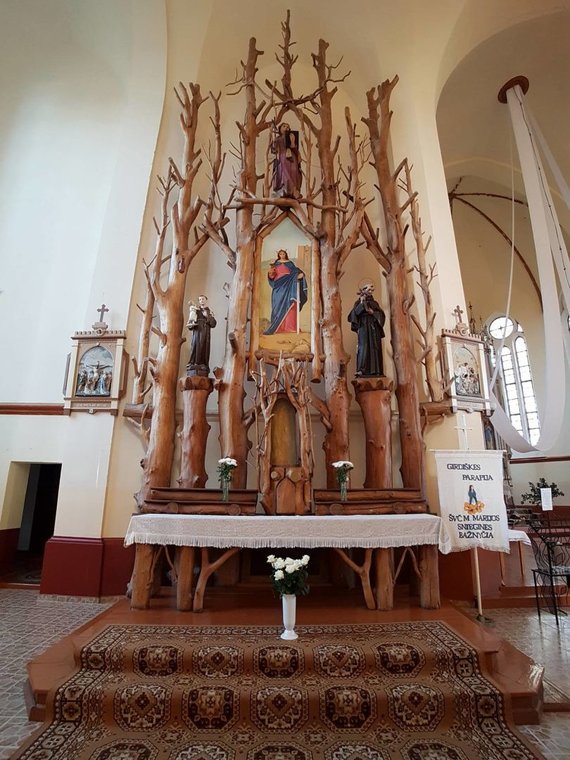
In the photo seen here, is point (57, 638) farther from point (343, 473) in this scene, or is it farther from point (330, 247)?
point (330, 247)

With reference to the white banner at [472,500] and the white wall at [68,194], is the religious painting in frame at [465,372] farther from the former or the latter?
the white wall at [68,194]

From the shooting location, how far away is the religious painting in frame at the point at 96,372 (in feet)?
21.9

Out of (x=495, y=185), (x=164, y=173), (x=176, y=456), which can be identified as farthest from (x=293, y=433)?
(x=495, y=185)

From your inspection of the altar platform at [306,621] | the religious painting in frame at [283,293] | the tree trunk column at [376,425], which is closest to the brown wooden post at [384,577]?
the altar platform at [306,621]

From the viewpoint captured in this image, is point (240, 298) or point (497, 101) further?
point (497, 101)

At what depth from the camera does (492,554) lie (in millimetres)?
6180

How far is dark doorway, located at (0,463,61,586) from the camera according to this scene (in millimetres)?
9055

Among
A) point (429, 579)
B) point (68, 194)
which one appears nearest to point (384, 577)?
point (429, 579)

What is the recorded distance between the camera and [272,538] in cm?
470

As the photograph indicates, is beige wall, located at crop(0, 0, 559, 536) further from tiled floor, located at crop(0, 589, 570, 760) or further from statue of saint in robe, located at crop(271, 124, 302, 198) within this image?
statue of saint in robe, located at crop(271, 124, 302, 198)

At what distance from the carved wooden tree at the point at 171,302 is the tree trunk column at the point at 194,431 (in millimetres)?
249

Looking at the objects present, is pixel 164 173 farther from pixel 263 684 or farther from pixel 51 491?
pixel 263 684

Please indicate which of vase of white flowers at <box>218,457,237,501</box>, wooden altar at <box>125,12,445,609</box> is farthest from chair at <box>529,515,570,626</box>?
vase of white flowers at <box>218,457,237,501</box>

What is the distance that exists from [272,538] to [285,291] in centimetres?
375
